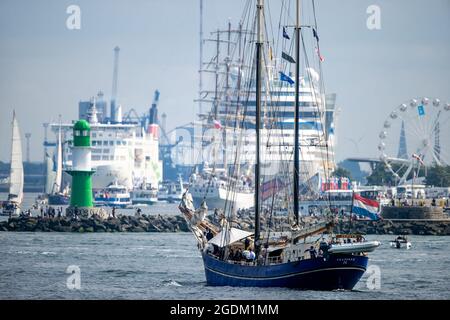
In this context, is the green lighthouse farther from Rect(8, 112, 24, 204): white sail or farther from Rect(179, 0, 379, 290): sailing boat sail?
Rect(179, 0, 379, 290): sailing boat sail

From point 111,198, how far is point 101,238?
338 feet

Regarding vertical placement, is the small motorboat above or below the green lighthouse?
below

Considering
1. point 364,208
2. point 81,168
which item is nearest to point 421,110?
point 81,168

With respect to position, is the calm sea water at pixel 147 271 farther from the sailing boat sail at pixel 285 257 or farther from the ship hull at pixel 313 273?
the sailing boat sail at pixel 285 257

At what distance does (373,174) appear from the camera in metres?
190

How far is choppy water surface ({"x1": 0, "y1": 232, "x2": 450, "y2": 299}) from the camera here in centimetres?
5228

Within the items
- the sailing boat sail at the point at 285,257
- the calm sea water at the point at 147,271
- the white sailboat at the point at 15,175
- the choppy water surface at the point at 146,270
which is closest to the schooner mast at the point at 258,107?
the sailing boat sail at the point at 285,257

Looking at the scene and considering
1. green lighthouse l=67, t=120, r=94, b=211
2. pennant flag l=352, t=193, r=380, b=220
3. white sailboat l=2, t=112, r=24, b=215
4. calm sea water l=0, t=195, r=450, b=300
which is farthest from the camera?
white sailboat l=2, t=112, r=24, b=215

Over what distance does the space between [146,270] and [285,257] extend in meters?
14.1

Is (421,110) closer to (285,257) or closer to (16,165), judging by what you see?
(16,165)

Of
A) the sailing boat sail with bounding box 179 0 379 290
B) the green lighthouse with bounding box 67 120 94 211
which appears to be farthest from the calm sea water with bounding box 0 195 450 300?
the green lighthouse with bounding box 67 120 94 211

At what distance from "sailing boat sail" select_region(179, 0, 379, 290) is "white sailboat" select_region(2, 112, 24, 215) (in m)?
77.0

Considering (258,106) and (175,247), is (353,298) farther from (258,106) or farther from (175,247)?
(175,247)

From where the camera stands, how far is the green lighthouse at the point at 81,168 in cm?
10412
